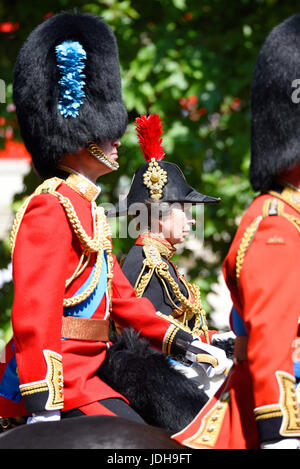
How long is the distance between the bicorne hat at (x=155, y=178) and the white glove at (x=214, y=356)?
98 centimetres

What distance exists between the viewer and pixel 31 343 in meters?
2.29

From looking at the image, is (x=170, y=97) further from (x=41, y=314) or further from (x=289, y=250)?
(x=289, y=250)

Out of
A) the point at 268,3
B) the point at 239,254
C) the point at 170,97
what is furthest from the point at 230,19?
the point at 239,254

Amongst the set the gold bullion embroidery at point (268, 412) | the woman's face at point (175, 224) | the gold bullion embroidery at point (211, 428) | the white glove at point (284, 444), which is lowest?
the woman's face at point (175, 224)

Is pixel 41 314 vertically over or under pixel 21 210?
under

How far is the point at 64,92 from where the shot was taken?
2.68 m

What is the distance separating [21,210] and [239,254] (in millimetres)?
925

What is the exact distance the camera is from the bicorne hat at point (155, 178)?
3639mm

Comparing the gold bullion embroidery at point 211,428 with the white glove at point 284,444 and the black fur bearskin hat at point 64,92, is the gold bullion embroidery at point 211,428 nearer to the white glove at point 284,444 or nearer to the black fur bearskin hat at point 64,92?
the white glove at point 284,444

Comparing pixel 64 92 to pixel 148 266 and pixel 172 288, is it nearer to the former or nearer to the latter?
pixel 148 266

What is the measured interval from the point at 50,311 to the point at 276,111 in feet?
3.21

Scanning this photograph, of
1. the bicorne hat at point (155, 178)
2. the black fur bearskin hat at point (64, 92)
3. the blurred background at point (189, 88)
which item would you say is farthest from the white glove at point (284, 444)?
the blurred background at point (189, 88)

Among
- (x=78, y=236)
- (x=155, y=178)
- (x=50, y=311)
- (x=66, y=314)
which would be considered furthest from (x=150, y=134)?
(x=50, y=311)

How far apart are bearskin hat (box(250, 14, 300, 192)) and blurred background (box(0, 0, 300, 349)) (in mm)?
3570
